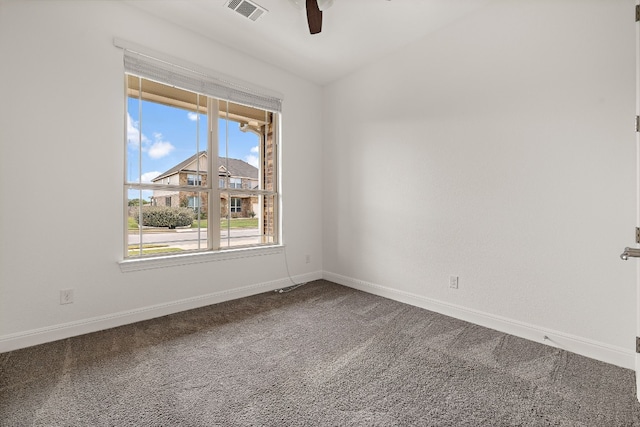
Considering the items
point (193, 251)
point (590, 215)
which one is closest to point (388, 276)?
point (590, 215)

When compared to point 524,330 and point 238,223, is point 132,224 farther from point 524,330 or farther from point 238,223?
point 524,330

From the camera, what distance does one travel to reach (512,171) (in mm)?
2426

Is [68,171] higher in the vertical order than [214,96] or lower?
lower

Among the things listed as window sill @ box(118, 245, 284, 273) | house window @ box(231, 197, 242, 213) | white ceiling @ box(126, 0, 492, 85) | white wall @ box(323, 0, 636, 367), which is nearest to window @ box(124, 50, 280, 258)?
house window @ box(231, 197, 242, 213)

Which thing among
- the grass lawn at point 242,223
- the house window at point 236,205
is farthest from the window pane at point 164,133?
the grass lawn at point 242,223

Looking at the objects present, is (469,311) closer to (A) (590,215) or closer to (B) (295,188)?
(A) (590,215)

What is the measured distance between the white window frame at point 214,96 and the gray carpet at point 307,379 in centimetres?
56

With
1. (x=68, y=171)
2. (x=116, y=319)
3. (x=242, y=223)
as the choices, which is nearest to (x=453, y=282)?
(x=242, y=223)

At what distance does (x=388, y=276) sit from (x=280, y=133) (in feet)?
7.00

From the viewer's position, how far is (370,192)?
3531mm

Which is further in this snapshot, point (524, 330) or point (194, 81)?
point (194, 81)

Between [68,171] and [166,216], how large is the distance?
840mm

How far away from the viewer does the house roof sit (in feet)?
9.78

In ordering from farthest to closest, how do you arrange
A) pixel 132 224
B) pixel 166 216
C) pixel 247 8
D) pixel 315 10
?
pixel 166 216 < pixel 132 224 < pixel 247 8 < pixel 315 10
